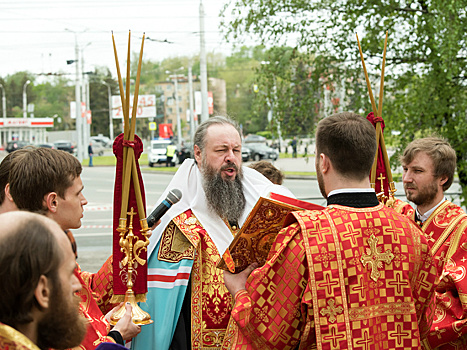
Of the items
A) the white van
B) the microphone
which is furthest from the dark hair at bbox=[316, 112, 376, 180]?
the white van

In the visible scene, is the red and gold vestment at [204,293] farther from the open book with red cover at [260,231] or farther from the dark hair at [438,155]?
the dark hair at [438,155]

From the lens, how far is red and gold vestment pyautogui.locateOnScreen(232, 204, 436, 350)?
2.54 meters

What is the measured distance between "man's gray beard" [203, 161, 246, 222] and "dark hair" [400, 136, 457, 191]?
1.03 meters

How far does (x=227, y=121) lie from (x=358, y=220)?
5.87 feet

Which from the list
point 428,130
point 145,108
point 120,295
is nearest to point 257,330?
point 120,295

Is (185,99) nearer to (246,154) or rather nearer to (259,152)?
(259,152)

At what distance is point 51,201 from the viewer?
8.50 ft

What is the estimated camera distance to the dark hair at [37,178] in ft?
8.35

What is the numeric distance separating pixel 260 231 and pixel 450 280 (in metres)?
1.25

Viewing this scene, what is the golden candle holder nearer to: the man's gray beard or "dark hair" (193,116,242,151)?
the man's gray beard

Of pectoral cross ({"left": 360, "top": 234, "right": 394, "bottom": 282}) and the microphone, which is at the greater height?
the microphone

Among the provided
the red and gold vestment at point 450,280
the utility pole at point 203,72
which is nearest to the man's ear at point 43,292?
the red and gold vestment at point 450,280

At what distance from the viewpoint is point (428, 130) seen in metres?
7.68

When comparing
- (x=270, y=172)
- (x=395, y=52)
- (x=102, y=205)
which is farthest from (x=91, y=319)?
(x=102, y=205)
